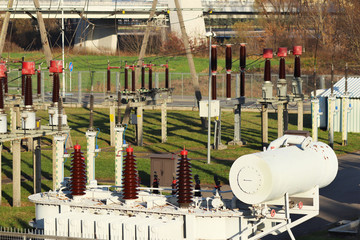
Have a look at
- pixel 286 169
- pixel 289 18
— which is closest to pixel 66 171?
pixel 286 169

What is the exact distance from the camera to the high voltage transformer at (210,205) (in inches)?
1002

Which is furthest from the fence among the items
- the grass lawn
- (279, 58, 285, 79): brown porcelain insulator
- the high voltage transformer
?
the high voltage transformer

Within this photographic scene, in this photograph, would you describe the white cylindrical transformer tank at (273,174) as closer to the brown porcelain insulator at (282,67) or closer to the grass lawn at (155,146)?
the grass lawn at (155,146)

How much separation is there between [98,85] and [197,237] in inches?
2901

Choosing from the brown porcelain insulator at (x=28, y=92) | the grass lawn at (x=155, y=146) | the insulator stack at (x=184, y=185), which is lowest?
the grass lawn at (x=155, y=146)

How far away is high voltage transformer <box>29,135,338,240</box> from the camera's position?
83.5 feet

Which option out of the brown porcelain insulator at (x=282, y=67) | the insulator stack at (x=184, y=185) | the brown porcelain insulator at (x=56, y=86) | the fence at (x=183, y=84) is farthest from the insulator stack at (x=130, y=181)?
the fence at (x=183, y=84)

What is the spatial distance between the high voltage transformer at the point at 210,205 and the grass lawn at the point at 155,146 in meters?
3.80

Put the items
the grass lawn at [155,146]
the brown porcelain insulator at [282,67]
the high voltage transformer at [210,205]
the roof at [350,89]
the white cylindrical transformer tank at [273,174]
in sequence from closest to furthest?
the white cylindrical transformer tank at [273,174]
the high voltage transformer at [210,205]
the grass lawn at [155,146]
the brown porcelain insulator at [282,67]
the roof at [350,89]

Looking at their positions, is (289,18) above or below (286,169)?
above

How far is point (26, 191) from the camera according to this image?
39500mm

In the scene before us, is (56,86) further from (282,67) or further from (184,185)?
(282,67)

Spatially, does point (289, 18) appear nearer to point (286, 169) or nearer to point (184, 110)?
point (184, 110)

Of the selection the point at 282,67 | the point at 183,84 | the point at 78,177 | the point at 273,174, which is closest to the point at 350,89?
the point at 282,67
